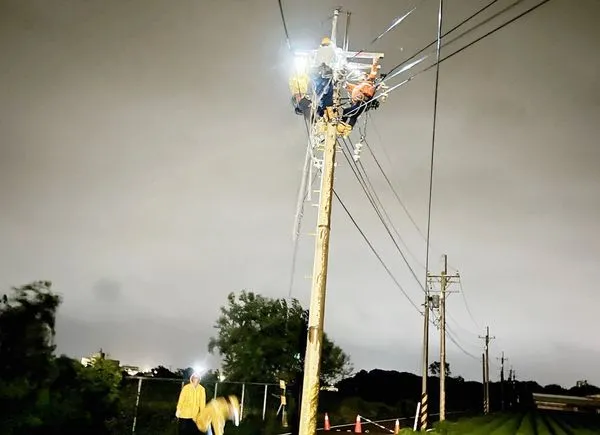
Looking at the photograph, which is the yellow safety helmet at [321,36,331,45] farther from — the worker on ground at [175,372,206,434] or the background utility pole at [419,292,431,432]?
the background utility pole at [419,292,431,432]

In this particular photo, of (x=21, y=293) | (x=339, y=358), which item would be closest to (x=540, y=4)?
(x=21, y=293)

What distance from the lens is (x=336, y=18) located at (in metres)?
14.0

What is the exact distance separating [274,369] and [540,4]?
137 feet

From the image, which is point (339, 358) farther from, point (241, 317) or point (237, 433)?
point (237, 433)

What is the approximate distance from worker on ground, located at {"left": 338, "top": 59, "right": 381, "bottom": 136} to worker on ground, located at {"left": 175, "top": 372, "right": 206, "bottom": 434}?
641 cm

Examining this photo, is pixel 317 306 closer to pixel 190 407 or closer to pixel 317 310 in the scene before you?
pixel 317 310

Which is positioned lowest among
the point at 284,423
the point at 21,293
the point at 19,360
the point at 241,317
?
the point at 284,423

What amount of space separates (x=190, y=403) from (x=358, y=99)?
7624 mm

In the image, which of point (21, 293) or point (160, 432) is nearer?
point (21, 293)

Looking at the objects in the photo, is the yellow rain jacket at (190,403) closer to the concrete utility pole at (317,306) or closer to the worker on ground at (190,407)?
the worker on ground at (190,407)

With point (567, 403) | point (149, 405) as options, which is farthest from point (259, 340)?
point (567, 403)

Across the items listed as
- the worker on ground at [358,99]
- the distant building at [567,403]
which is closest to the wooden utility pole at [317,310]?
the worker on ground at [358,99]

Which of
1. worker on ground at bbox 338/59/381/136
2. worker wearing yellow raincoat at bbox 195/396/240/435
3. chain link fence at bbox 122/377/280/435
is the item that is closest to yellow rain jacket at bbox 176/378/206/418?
worker wearing yellow raincoat at bbox 195/396/240/435

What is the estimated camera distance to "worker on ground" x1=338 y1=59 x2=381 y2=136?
13.2m
